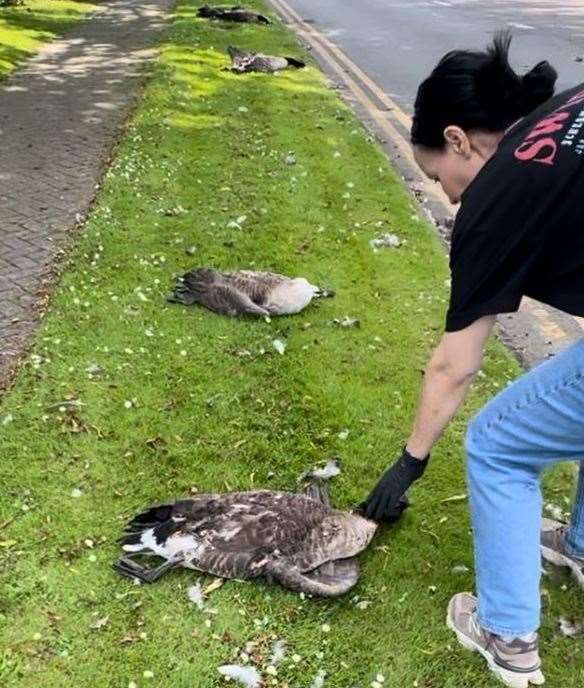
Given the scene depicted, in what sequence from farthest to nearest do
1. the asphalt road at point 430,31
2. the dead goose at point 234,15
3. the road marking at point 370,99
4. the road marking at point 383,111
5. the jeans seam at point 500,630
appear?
the dead goose at point 234,15 < the asphalt road at point 430,31 < the road marking at point 370,99 < the road marking at point 383,111 < the jeans seam at point 500,630

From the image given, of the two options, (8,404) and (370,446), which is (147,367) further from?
(370,446)

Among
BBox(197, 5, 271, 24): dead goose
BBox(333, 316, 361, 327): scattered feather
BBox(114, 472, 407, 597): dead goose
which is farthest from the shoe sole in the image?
BBox(197, 5, 271, 24): dead goose

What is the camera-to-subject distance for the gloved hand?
9.70ft

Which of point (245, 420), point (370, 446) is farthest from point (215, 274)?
point (370, 446)

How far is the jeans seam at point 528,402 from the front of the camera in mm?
2342

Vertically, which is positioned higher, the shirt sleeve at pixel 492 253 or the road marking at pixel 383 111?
the shirt sleeve at pixel 492 253

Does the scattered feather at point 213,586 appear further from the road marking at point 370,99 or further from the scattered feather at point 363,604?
the road marking at point 370,99

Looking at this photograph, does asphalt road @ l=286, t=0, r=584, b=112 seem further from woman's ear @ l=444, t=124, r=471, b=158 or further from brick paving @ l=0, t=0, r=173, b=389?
woman's ear @ l=444, t=124, r=471, b=158

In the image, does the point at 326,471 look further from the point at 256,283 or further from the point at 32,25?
the point at 32,25

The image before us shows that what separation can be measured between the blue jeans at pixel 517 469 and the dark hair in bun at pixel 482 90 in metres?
0.74

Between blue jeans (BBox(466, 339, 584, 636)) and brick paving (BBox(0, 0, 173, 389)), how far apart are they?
2.89 meters

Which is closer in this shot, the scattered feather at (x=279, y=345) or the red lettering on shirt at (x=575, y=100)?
the red lettering on shirt at (x=575, y=100)

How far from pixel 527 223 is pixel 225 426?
2.32 meters

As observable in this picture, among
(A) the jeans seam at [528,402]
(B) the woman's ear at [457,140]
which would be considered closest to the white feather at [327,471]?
(A) the jeans seam at [528,402]
